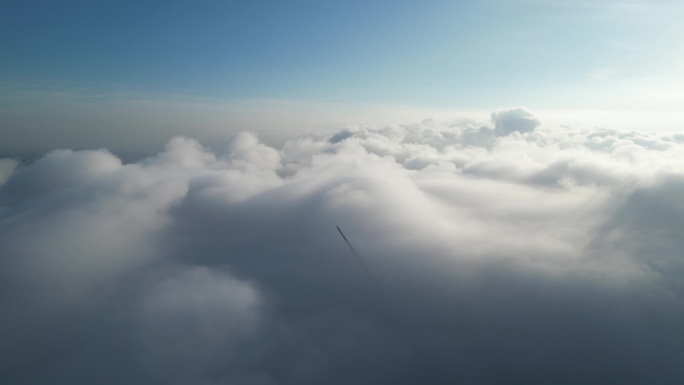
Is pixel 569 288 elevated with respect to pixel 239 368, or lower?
elevated

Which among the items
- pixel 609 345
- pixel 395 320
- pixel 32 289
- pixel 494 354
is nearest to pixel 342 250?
pixel 395 320

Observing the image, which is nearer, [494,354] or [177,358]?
[177,358]

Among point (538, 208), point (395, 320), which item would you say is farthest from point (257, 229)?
point (538, 208)

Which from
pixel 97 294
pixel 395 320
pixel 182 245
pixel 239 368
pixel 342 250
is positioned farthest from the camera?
pixel 182 245

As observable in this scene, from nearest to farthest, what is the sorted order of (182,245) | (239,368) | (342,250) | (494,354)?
(239,368)
(494,354)
(342,250)
(182,245)

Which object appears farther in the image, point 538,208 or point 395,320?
point 538,208

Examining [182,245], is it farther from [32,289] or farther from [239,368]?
[239,368]

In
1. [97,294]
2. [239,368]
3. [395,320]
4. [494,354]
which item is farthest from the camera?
[97,294]

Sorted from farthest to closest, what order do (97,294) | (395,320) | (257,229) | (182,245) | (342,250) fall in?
(257,229) → (182,245) → (342,250) → (97,294) → (395,320)

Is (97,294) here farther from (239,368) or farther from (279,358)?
(279,358)
